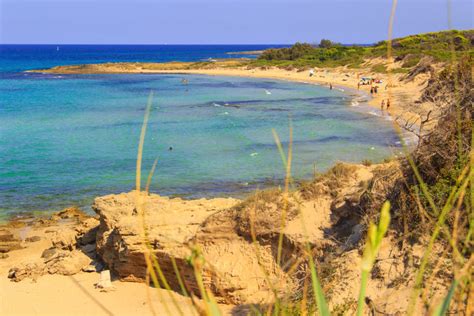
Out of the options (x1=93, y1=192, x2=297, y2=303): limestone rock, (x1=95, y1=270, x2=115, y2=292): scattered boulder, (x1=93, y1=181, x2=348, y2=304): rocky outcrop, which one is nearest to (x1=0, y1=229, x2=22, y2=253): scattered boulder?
(x1=93, y1=192, x2=297, y2=303): limestone rock

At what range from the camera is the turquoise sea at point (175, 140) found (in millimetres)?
17312

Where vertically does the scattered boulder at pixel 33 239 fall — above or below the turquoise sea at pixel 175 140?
below

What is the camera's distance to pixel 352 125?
29.5m

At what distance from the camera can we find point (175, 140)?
25688mm

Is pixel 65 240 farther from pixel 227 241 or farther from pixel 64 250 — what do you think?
pixel 227 241

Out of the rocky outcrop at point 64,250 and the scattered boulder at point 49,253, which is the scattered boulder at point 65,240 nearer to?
the rocky outcrop at point 64,250

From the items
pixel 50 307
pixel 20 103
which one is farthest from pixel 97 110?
pixel 50 307

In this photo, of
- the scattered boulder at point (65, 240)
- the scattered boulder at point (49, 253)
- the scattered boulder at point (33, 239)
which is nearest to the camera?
the scattered boulder at point (49, 253)

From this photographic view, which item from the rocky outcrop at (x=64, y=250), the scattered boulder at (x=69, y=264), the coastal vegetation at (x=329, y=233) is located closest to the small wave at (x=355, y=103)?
the rocky outcrop at (x=64, y=250)

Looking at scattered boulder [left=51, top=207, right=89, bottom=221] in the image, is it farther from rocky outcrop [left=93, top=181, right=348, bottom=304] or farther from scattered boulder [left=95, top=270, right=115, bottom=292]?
scattered boulder [left=95, top=270, right=115, bottom=292]

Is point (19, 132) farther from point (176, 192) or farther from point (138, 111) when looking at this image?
point (176, 192)

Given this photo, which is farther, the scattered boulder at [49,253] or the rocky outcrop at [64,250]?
the scattered boulder at [49,253]

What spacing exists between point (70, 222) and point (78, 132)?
50.6 ft

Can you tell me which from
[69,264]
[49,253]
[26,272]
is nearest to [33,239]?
[49,253]
